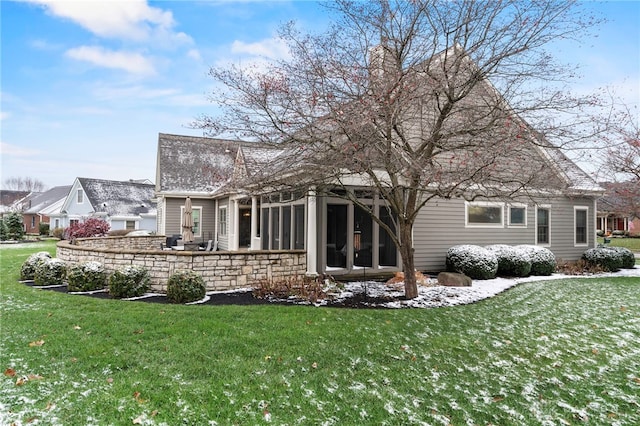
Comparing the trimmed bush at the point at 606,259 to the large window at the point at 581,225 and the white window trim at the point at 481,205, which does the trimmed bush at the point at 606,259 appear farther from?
the white window trim at the point at 481,205

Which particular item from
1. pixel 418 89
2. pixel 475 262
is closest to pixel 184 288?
pixel 418 89

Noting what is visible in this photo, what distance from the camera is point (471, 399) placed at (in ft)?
13.6

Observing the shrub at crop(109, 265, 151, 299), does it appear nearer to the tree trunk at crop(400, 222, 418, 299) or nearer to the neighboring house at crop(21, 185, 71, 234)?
the tree trunk at crop(400, 222, 418, 299)

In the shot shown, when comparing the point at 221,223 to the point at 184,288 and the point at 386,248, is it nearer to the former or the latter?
the point at 386,248

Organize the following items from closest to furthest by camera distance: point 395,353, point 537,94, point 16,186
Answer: point 395,353 → point 537,94 → point 16,186

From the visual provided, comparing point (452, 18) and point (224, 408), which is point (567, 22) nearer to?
point (452, 18)

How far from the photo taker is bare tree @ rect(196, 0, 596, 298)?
273 inches

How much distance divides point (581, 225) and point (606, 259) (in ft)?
5.62

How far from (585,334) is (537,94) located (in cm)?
447

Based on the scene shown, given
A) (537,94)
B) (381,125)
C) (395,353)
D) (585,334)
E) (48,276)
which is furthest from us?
(48,276)

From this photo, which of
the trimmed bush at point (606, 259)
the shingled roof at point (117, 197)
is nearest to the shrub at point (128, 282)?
the trimmed bush at point (606, 259)

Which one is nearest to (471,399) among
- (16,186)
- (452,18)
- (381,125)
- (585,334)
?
(585,334)

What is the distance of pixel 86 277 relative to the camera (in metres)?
8.80

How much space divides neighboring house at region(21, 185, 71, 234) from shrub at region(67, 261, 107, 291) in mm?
35123
